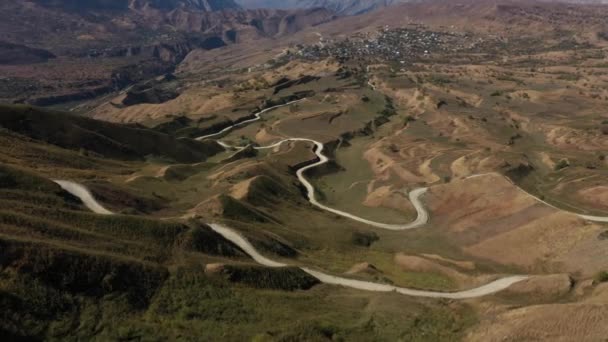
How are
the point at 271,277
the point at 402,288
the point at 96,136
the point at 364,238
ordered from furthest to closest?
the point at 96,136 → the point at 364,238 → the point at 402,288 → the point at 271,277

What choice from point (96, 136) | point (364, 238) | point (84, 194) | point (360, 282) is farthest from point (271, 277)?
point (96, 136)

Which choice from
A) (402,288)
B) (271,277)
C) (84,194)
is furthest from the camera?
(84,194)

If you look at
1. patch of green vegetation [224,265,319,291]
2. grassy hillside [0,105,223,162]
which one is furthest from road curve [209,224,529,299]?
grassy hillside [0,105,223,162]

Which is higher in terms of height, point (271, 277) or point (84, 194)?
point (84, 194)

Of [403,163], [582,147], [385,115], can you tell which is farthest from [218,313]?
[385,115]

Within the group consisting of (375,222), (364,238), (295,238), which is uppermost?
(295,238)

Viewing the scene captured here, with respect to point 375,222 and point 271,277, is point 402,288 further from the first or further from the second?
point 375,222
